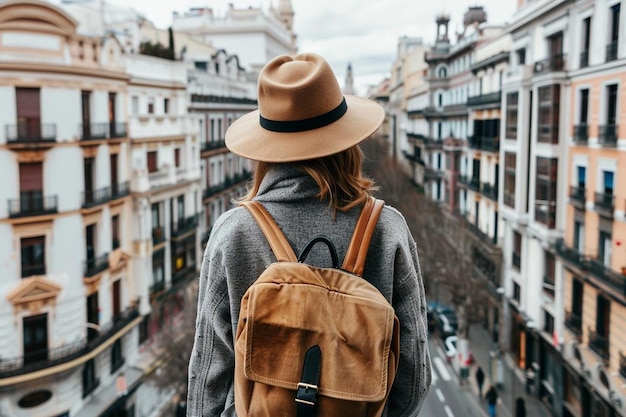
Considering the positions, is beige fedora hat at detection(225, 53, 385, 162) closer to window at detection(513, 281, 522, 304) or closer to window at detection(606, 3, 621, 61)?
window at detection(606, 3, 621, 61)

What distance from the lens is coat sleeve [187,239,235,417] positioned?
209 cm

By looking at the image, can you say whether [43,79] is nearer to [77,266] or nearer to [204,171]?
[77,266]

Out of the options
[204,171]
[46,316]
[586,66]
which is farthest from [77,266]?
[586,66]

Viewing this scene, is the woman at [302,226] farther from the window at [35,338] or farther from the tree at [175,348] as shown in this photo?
the window at [35,338]

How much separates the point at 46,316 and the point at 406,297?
59.5ft

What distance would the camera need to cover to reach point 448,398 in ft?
65.1

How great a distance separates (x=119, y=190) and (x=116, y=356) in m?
5.23

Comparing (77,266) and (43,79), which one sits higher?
(43,79)

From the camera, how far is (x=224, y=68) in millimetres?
35906

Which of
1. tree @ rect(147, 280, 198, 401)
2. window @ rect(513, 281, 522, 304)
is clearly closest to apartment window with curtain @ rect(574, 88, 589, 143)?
window @ rect(513, 281, 522, 304)

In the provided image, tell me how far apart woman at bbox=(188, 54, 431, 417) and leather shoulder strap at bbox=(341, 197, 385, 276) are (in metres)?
0.04

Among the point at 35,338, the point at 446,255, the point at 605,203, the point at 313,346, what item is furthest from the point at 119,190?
the point at 313,346

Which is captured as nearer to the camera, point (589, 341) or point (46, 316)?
point (589, 341)

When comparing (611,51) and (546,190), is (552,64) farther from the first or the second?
(611,51)
